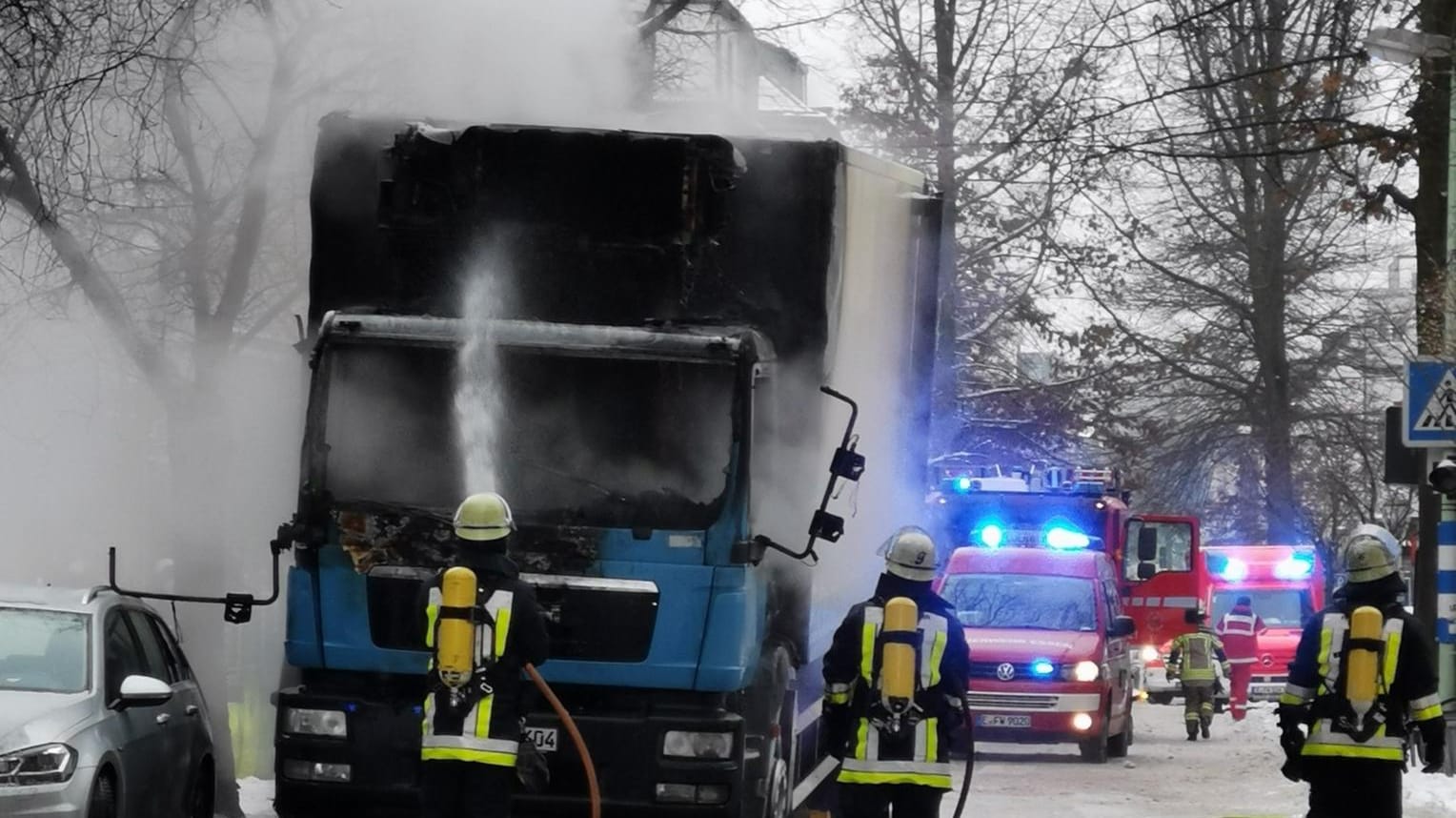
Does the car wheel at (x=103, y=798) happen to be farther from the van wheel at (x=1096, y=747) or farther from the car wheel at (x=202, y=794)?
the van wheel at (x=1096, y=747)

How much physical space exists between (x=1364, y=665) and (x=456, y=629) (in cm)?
375

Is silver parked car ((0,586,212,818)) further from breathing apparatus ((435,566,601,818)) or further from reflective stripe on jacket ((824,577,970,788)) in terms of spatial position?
reflective stripe on jacket ((824,577,970,788))

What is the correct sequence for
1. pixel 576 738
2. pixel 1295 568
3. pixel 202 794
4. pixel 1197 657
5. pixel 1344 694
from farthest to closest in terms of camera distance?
pixel 1295 568
pixel 1197 657
pixel 202 794
pixel 1344 694
pixel 576 738

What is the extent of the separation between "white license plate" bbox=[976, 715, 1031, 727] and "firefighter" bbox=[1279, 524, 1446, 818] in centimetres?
1025

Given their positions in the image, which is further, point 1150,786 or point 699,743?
point 1150,786

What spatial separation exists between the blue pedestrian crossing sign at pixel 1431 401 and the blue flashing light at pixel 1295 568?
21256 mm

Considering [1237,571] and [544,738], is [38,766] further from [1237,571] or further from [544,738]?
[1237,571]

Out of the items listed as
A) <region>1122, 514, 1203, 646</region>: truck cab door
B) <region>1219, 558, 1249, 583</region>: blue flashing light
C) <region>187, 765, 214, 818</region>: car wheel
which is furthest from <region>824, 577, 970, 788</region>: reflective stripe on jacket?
<region>1219, 558, 1249, 583</region>: blue flashing light

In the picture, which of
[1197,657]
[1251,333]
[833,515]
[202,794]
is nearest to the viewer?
[833,515]

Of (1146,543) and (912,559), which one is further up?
(912,559)

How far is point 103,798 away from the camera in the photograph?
378 inches

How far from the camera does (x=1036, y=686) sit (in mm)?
19938

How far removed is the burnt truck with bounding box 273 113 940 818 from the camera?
33.3 feet

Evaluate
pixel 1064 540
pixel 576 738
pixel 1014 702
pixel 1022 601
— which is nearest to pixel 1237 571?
pixel 1064 540
